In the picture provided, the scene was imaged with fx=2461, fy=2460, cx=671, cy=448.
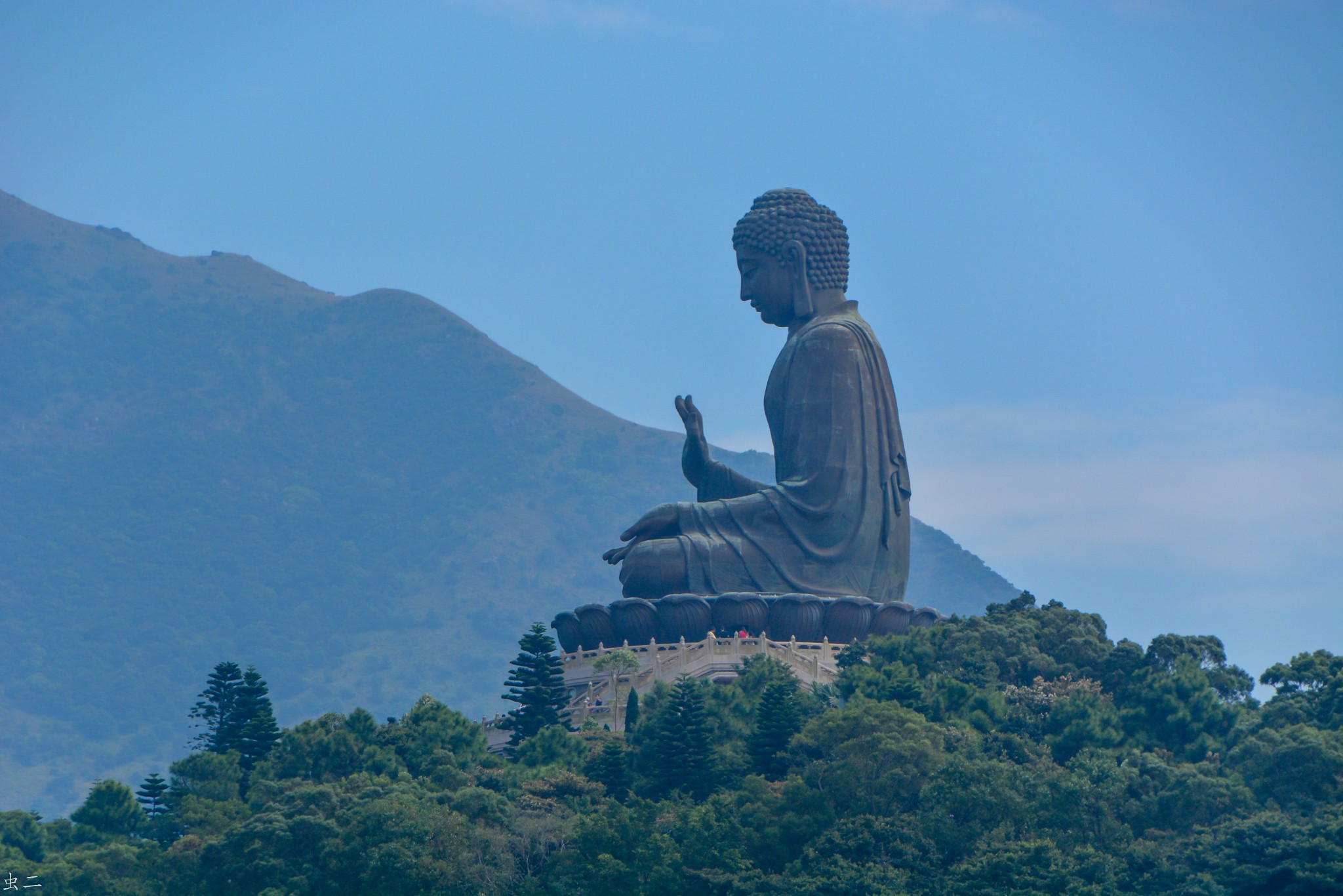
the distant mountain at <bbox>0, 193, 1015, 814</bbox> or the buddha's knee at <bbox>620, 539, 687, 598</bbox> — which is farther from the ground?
the distant mountain at <bbox>0, 193, 1015, 814</bbox>

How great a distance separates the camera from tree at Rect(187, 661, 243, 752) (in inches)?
1002

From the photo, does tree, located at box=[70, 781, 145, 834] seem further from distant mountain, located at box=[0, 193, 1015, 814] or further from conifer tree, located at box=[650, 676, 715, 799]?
distant mountain, located at box=[0, 193, 1015, 814]

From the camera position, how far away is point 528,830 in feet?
71.6

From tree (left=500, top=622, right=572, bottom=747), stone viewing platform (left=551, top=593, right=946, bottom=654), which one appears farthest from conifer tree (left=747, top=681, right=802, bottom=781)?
stone viewing platform (left=551, top=593, right=946, bottom=654)

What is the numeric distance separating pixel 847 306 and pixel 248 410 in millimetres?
77986

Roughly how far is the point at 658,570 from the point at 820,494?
231 cm

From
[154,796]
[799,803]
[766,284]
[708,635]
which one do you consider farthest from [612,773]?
[766,284]

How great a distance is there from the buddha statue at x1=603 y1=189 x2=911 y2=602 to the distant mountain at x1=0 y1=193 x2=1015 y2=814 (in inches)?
1920

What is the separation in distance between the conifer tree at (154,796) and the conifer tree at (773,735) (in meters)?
6.00

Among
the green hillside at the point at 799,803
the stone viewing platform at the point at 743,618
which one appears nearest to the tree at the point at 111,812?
the green hillside at the point at 799,803

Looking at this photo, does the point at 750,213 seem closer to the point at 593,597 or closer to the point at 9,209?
the point at 593,597

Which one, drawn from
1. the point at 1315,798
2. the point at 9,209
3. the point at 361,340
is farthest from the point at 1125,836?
the point at 9,209

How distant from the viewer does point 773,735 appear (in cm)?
2308

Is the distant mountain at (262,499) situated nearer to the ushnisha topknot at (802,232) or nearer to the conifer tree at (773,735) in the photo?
the ushnisha topknot at (802,232)
